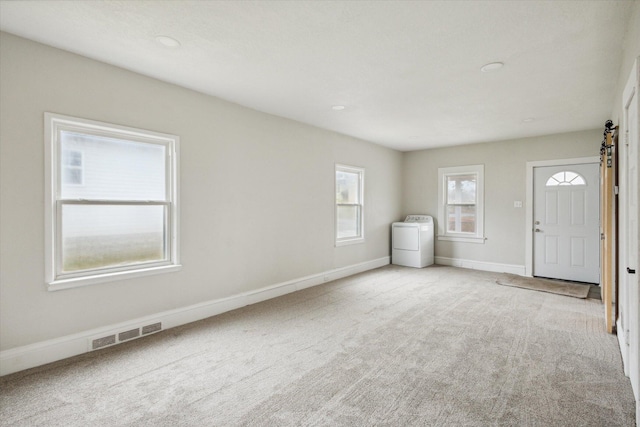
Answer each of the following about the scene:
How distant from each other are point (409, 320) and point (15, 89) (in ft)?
13.6

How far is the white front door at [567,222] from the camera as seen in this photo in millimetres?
5352

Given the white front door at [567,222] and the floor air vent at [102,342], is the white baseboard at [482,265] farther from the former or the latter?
the floor air vent at [102,342]

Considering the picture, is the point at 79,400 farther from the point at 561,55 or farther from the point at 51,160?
the point at 561,55

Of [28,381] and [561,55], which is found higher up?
[561,55]

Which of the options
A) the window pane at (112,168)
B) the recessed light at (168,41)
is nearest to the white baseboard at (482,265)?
the window pane at (112,168)

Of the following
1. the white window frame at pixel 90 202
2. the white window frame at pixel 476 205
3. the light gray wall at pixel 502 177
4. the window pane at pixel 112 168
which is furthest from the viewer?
the white window frame at pixel 476 205

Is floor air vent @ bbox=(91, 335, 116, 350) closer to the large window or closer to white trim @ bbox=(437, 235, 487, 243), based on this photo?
the large window

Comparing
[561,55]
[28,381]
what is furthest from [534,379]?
[28,381]

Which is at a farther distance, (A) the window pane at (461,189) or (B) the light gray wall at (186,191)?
(A) the window pane at (461,189)

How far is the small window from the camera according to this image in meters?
5.48

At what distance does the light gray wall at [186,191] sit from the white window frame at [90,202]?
6cm

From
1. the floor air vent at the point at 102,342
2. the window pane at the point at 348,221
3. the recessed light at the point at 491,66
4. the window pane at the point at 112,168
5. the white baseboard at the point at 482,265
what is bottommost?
the floor air vent at the point at 102,342

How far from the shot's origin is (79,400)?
2.19 meters

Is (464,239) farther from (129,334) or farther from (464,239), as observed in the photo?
(129,334)
